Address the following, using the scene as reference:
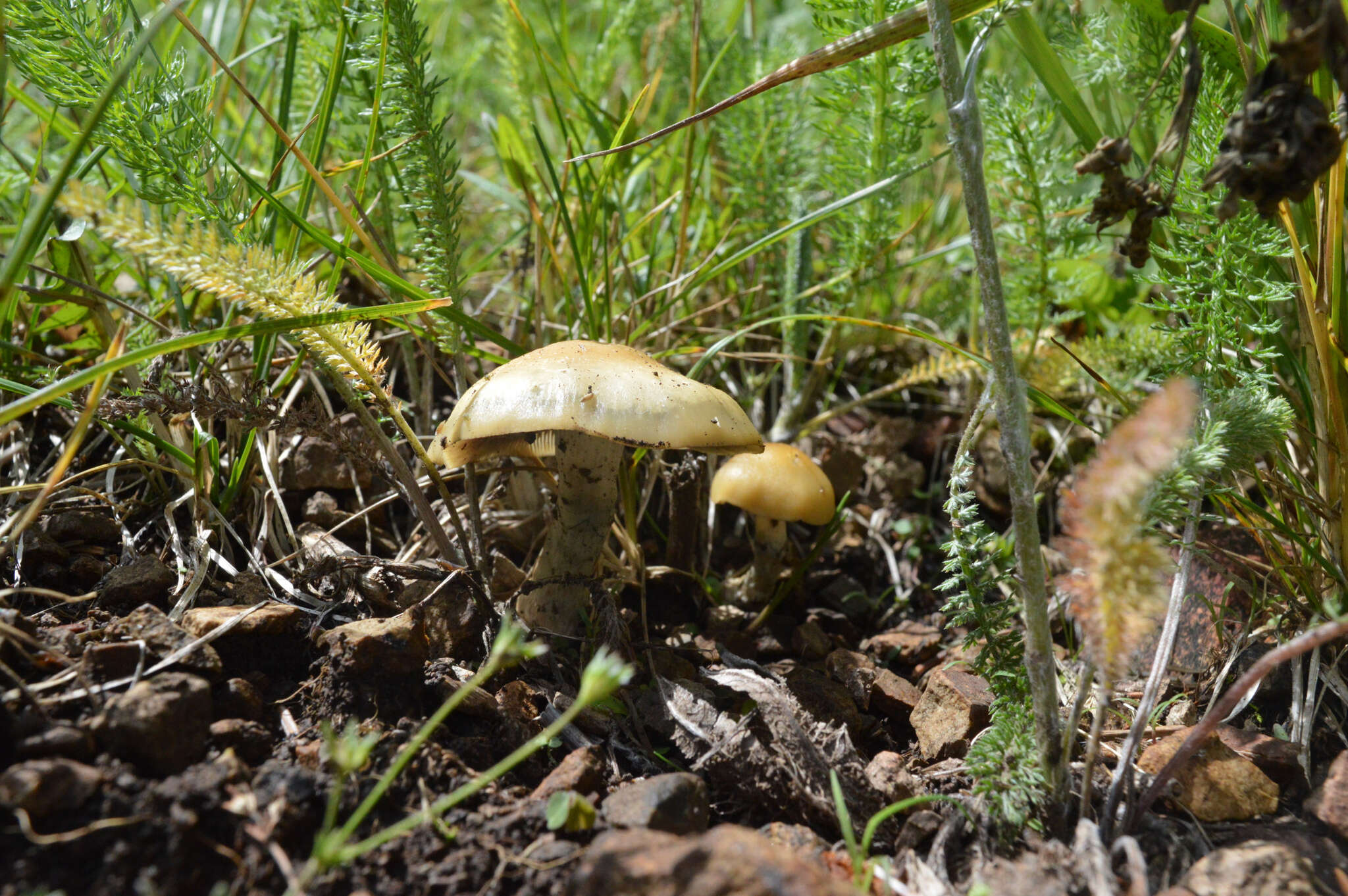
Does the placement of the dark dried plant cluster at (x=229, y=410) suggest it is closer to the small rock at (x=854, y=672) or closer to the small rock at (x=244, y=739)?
the small rock at (x=244, y=739)

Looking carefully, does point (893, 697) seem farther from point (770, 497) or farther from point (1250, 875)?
point (1250, 875)

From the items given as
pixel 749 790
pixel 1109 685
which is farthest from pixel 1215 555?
pixel 749 790

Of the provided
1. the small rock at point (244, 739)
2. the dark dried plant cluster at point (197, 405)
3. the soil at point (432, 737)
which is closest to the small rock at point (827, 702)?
the soil at point (432, 737)

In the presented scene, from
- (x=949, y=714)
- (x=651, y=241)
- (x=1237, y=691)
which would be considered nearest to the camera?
(x=1237, y=691)

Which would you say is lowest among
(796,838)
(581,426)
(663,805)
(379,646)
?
(796,838)

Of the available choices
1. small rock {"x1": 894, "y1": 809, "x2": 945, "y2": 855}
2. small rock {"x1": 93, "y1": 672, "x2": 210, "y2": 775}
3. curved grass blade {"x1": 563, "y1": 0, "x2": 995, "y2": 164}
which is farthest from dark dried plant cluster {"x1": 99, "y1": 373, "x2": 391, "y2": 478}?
small rock {"x1": 894, "y1": 809, "x2": 945, "y2": 855}

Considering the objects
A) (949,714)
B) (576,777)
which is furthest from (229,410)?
(949,714)

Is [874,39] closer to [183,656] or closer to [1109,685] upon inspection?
[1109,685]
